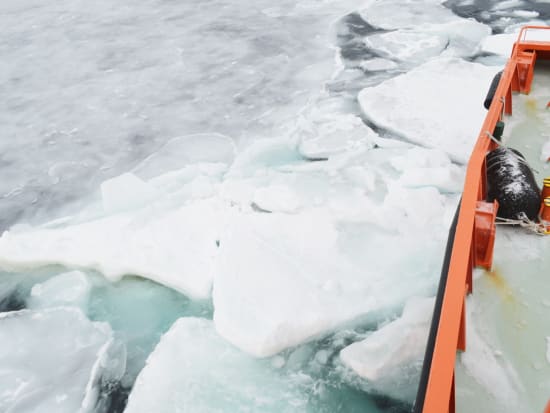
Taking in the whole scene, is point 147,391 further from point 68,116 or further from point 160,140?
point 68,116

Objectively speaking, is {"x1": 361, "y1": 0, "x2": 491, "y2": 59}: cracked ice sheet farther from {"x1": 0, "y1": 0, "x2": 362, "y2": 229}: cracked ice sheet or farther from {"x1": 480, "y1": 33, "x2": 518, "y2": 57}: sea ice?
{"x1": 0, "y1": 0, "x2": 362, "y2": 229}: cracked ice sheet

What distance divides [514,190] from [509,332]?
2.14 feet

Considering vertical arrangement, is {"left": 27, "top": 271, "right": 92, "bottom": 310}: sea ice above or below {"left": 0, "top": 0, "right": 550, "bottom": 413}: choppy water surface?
below

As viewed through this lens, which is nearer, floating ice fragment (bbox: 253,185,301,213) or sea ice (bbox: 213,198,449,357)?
sea ice (bbox: 213,198,449,357)

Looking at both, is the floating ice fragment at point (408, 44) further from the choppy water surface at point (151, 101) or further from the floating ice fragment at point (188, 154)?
the floating ice fragment at point (188, 154)

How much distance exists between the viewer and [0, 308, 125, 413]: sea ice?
203cm

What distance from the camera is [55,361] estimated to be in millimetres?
2189

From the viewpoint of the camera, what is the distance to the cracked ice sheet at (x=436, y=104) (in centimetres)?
354

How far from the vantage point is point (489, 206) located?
1884 millimetres

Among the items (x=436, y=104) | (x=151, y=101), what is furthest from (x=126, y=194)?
(x=436, y=104)

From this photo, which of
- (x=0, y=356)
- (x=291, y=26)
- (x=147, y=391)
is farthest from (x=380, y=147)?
(x=291, y=26)

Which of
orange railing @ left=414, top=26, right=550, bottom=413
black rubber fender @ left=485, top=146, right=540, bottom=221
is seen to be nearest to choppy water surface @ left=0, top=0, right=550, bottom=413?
orange railing @ left=414, top=26, right=550, bottom=413

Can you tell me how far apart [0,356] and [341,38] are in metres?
4.87

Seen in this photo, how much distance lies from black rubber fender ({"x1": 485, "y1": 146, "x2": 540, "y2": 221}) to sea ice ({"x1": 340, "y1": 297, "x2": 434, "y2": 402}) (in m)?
0.57
